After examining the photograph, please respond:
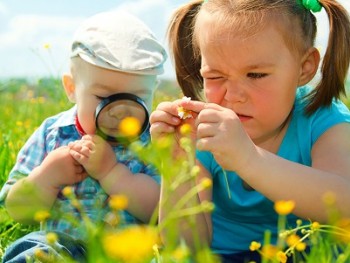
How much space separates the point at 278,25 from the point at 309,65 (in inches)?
8.8

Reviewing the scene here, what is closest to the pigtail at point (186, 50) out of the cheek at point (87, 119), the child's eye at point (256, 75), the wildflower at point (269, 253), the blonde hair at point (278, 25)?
the blonde hair at point (278, 25)

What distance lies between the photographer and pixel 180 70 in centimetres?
267

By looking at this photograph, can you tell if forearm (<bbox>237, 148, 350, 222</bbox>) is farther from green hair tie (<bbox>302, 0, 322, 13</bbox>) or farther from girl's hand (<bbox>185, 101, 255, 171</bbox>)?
green hair tie (<bbox>302, 0, 322, 13</bbox>)

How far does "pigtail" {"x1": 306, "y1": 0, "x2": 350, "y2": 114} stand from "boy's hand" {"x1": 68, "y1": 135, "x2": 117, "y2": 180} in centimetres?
76

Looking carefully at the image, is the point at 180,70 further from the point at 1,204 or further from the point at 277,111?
the point at 1,204

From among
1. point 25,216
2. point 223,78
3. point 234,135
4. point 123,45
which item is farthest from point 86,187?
point 234,135

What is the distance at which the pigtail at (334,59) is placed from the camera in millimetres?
2381

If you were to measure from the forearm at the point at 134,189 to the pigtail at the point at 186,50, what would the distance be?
422 mm

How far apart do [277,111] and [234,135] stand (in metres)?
0.42

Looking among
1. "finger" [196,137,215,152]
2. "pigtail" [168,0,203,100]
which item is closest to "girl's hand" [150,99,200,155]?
"finger" [196,137,215,152]

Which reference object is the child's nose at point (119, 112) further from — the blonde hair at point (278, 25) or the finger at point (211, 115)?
the finger at point (211, 115)

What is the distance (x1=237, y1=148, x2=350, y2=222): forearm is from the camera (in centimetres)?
189

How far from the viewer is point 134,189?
246cm


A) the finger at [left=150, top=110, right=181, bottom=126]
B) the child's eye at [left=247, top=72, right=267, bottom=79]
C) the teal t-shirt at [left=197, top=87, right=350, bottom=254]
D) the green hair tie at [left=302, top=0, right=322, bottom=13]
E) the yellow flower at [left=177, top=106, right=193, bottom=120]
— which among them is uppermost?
the green hair tie at [left=302, top=0, right=322, bottom=13]
